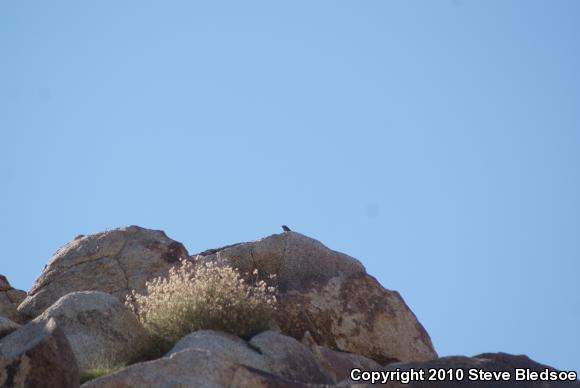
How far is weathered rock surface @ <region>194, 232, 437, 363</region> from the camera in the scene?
1731 centimetres

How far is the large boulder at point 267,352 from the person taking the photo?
1330cm

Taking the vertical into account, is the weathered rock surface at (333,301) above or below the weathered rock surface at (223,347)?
above

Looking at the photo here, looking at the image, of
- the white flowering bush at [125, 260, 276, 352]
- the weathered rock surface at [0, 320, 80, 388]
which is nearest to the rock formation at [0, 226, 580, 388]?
the weathered rock surface at [0, 320, 80, 388]

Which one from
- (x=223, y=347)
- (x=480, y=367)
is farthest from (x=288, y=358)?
(x=480, y=367)

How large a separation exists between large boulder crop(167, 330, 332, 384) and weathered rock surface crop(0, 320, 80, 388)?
1.85 metres

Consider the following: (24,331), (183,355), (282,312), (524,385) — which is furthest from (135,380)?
(282,312)

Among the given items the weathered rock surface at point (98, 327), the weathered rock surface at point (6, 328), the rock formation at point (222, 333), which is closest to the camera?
the rock formation at point (222, 333)

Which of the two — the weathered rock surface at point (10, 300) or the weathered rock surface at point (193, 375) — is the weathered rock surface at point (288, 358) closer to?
the weathered rock surface at point (193, 375)

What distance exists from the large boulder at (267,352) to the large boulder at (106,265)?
4284 millimetres

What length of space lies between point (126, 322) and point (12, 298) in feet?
14.3

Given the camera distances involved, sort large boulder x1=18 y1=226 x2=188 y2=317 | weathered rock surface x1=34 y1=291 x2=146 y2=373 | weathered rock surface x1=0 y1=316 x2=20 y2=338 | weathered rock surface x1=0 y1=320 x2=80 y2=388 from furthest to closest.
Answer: large boulder x1=18 y1=226 x2=188 y2=317, weathered rock surface x1=34 y1=291 x2=146 y2=373, weathered rock surface x1=0 y1=316 x2=20 y2=338, weathered rock surface x1=0 y1=320 x2=80 y2=388

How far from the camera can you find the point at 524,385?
1220cm

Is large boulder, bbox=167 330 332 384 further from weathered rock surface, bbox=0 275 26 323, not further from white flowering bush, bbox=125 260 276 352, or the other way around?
weathered rock surface, bbox=0 275 26 323

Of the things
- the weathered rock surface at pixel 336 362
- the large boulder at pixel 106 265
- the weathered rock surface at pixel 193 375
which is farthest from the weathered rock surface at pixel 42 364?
the large boulder at pixel 106 265
